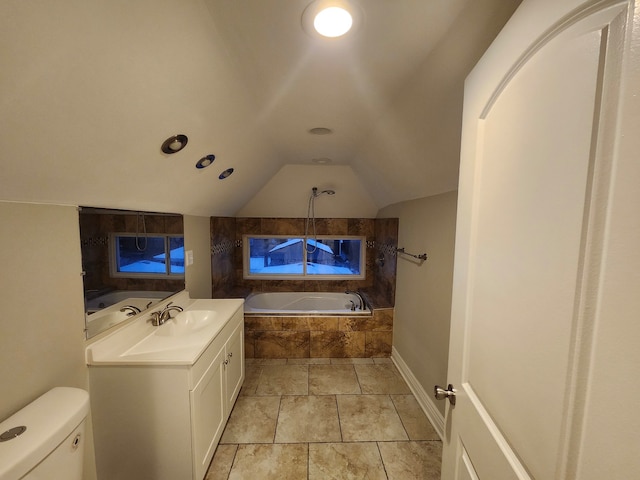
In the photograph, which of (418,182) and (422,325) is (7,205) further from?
(422,325)

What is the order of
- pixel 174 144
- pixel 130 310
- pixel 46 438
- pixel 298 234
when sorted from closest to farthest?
pixel 46 438, pixel 174 144, pixel 130 310, pixel 298 234

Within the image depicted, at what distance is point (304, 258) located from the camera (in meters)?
4.13

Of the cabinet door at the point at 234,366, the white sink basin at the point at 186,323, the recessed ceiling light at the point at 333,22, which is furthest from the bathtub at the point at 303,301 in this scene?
the recessed ceiling light at the point at 333,22

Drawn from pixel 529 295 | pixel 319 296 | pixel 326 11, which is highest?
pixel 326 11

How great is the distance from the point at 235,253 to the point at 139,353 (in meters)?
2.56

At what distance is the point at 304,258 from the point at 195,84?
3.16m

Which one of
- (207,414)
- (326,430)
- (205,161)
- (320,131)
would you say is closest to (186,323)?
(207,414)

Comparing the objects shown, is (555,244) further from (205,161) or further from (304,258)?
(304,258)

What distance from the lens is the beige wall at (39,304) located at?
40.1 inches

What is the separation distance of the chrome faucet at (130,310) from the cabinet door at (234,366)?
680 mm

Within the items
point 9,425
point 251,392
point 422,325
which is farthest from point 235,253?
point 9,425

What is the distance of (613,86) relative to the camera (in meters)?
0.42

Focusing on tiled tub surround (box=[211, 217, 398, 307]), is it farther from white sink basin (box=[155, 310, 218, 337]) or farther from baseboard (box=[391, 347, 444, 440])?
white sink basin (box=[155, 310, 218, 337])

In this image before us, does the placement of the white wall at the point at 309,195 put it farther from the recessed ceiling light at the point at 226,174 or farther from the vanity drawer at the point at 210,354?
the vanity drawer at the point at 210,354
